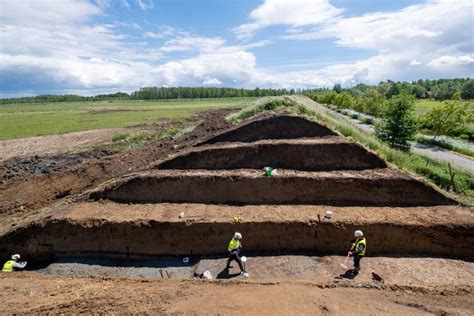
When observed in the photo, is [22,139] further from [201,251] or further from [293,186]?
[293,186]

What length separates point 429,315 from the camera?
639cm

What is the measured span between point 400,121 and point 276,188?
Result: 1310 centimetres

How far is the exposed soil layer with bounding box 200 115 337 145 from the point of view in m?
14.3

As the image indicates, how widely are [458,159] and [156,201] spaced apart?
77.1ft

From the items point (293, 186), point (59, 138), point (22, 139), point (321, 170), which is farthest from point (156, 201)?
point (22, 139)

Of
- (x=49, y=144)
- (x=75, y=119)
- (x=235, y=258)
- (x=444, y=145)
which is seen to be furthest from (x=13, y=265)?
(x=75, y=119)

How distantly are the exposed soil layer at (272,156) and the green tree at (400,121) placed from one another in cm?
933

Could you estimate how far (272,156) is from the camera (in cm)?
1311

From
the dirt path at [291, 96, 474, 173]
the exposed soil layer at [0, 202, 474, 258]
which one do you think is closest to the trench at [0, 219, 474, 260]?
the exposed soil layer at [0, 202, 474, 258]

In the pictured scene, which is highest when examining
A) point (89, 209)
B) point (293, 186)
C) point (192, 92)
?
point (192, 92)

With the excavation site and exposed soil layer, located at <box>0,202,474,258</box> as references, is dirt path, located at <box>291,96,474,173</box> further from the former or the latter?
exposed soil layer, located at <box>0,202,474,258</box>

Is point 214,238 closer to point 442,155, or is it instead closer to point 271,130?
point 271,130

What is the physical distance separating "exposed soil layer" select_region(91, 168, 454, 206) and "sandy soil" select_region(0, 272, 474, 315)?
161 inches

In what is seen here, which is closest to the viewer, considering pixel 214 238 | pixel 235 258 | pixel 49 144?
pixel 235 258
